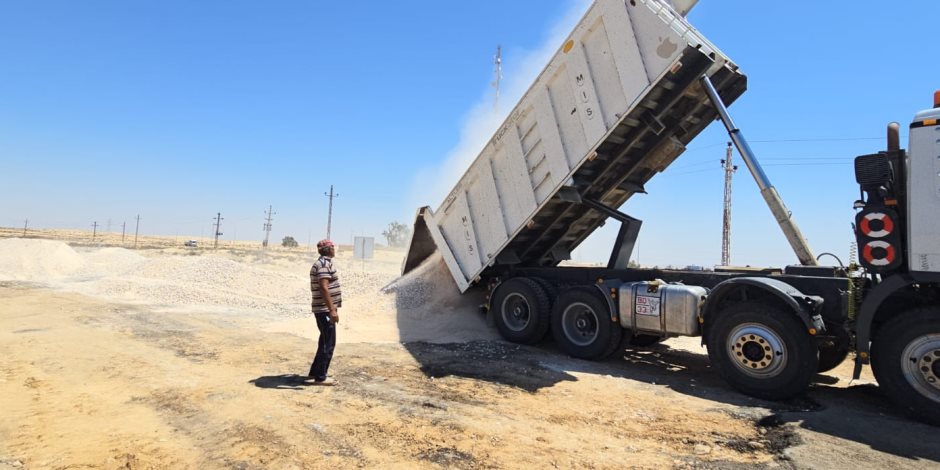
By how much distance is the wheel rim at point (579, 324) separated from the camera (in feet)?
Answer: 25.1

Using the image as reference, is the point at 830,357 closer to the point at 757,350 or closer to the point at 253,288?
the point at 757,350

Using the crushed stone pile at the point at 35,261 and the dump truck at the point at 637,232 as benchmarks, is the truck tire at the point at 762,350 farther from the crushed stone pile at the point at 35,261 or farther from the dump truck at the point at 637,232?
the crushed stone pile at the point at 35,261

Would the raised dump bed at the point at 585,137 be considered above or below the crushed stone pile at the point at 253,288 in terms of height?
above

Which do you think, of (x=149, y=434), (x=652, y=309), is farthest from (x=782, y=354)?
(x=149, y=434)

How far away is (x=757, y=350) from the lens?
5.70 meters

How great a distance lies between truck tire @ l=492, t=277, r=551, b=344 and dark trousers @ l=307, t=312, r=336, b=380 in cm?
348

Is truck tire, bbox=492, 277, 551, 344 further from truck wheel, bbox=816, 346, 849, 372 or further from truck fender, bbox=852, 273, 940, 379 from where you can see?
truck fender, bbox=852, 273, 940, 379

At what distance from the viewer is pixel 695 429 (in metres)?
4.57

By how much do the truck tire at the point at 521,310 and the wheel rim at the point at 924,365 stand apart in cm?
439

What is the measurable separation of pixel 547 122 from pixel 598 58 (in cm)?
112

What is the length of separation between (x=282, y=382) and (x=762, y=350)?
210 inches

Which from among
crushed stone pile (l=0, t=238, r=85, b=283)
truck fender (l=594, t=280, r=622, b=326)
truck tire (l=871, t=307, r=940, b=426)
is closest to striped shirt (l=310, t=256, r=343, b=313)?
truck fender (l=594, t=280, r=622, b=326)

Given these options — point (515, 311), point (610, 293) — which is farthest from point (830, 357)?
point (515, 311)

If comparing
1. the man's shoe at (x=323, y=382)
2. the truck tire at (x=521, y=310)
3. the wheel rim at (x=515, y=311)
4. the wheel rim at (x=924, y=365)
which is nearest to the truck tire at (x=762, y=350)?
the wheel rim at (x=924, y=365)
